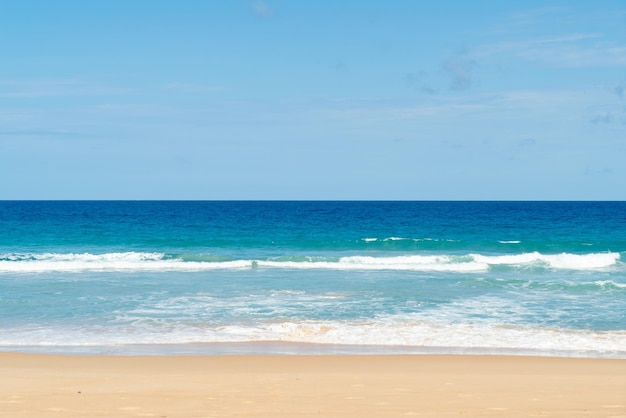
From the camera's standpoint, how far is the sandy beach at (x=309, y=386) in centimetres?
743

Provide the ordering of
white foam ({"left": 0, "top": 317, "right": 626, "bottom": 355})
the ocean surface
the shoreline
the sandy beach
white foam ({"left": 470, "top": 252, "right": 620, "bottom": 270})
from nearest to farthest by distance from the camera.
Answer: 1. the sandy beach
2. the shoreline
3. white foam ({"left": 0, "top": 317, "right": 626, "bottom": 355})
4. the ocean surface
5. white foam ({"left": 470, "top": 252, "right": 620, "bottom": 270})

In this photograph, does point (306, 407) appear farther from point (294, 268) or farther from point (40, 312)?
point (294, 268)

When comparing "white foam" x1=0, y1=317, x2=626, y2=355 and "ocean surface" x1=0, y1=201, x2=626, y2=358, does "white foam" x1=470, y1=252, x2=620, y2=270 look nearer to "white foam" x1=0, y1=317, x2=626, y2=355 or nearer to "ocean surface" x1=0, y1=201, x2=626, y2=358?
"ocean surface" x1=0, y1=201, x2=626, y2=358

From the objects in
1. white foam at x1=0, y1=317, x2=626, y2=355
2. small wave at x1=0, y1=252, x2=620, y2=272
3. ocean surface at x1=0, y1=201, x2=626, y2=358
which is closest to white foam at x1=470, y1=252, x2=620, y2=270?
small wave at x1=0, y1=252, x2=620, y2=272

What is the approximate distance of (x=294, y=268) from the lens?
25.5 metres

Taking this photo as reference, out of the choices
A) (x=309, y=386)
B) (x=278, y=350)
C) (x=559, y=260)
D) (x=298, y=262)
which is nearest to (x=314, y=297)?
(x=278, y=350)

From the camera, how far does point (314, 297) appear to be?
17781 millimetres

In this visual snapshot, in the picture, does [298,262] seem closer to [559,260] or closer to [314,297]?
[314,297]

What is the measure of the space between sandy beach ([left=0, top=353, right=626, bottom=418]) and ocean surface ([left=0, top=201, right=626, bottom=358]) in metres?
1.03

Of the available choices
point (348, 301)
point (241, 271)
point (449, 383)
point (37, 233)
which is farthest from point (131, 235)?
point (449, 383)

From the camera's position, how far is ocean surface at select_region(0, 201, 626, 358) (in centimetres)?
1231

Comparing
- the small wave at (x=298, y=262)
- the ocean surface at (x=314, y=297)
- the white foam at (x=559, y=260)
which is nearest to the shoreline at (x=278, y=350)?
the ocean surface at (x=314, y=297)

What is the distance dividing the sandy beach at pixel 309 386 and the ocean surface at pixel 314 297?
1.03 metres

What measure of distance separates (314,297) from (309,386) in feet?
30.0
